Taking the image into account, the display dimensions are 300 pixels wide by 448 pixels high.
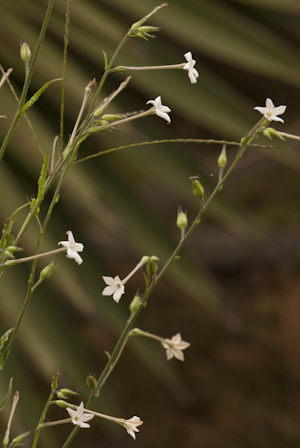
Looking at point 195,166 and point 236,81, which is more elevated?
point 236,81

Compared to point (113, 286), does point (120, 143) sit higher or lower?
higher

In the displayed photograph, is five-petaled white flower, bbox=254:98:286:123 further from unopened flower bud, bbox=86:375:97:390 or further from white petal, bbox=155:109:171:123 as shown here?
unopened flower bud, bbox=86:375:97:390

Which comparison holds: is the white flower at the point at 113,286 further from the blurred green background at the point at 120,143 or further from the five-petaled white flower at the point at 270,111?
the blurred green background at the point at 120,143

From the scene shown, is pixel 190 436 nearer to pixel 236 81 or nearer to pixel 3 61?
pixel 236 81

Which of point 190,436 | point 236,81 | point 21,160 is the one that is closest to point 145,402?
point 190,436

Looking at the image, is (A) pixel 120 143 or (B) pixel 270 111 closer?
(B) pixel 270 111

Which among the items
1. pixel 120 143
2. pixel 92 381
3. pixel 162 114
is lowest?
pixel 92 381

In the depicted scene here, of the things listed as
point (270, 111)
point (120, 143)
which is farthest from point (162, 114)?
point (120, 143)

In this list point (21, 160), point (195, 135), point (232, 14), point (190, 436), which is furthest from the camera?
point (190, 436)

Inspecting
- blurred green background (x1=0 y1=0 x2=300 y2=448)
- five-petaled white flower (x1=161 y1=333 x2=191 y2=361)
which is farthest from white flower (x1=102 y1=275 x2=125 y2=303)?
blurred green background (x1=0 y1=0 x2=300 y2=448)

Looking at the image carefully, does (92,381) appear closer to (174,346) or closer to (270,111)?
(174,346)

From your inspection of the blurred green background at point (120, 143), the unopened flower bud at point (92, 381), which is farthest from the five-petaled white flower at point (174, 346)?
the blurred green background at point (120, 143)
